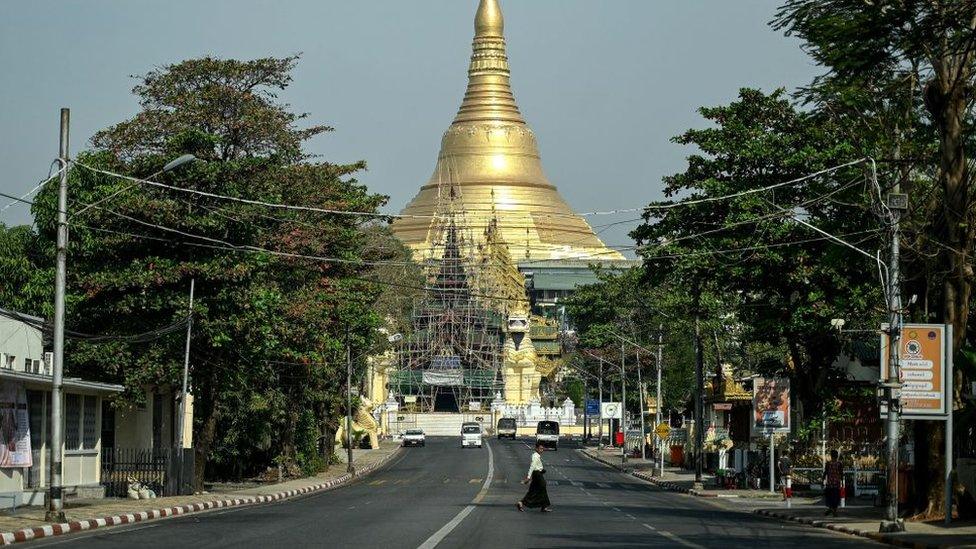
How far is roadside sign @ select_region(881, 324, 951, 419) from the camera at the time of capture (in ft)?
96.0

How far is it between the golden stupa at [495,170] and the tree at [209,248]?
317ft

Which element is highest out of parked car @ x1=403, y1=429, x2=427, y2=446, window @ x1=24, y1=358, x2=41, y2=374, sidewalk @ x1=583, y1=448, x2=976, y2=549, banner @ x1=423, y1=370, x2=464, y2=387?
window @ x1=24, y1=358, x2=41, y2=374

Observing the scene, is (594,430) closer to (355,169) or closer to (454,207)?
(454,207)

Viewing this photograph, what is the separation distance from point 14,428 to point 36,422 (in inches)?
109

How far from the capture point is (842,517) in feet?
112

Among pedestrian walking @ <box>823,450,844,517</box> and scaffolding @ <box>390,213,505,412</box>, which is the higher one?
scaffolding @ <box>390,213,505,412</box>

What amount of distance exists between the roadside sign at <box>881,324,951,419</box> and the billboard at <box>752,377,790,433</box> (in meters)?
13.3

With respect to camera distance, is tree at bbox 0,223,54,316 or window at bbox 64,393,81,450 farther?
tree at bbox 0,223,54,316

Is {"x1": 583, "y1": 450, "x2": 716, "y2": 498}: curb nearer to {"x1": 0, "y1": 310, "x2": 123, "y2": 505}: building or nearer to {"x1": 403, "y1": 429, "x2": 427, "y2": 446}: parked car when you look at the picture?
{"x1": 0, "y1": 310, "x2": 123, "y2": 505}: building

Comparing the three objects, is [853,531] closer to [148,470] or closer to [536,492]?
[536,492]

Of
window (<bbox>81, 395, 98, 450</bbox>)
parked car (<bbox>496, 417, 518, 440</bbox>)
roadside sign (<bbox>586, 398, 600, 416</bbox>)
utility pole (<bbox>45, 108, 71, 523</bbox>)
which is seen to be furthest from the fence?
parked car (<bbox>496, 417, 518, 440</bbox>)

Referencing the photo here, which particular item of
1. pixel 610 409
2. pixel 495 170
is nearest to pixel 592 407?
pixel 610 409

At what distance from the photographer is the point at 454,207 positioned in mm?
141375

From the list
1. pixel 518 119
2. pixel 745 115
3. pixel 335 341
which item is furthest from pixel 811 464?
pixel 518 119
